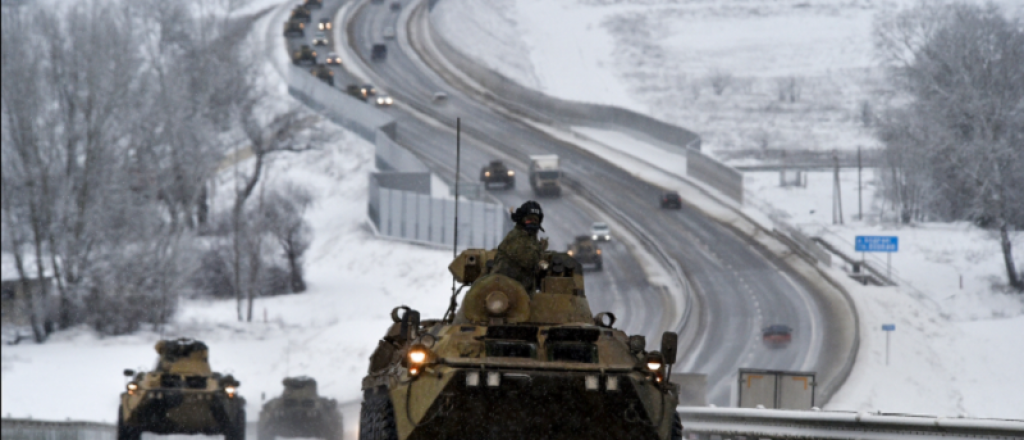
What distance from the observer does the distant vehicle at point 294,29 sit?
79.8 metres

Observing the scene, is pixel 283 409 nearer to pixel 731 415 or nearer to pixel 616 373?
pixel 731 415

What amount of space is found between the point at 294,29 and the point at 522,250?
235ft

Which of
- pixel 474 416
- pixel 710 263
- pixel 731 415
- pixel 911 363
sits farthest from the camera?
pixel 710 263

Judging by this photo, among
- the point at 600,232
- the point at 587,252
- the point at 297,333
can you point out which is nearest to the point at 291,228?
the point at 297,333

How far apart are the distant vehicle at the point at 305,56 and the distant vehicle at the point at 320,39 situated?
640 centimetres

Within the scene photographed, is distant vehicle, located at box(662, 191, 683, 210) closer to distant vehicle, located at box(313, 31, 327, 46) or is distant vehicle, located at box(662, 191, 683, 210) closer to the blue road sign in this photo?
the blue road sign

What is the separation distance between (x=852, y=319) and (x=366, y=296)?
1438 cm

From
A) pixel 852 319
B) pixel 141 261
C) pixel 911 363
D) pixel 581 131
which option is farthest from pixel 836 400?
pixel 581 131

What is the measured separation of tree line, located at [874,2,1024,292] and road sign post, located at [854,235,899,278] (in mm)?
742

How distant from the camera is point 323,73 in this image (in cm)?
6762

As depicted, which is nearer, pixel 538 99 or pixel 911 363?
pixel 911 363

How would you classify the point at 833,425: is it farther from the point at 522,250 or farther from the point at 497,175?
the point at 497,175

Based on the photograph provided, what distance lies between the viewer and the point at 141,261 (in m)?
32.2

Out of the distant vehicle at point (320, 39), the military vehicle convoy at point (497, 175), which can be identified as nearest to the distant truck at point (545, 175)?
the military vehicle convoy at point (497, 175)
